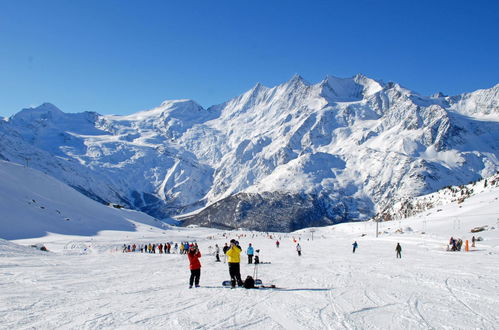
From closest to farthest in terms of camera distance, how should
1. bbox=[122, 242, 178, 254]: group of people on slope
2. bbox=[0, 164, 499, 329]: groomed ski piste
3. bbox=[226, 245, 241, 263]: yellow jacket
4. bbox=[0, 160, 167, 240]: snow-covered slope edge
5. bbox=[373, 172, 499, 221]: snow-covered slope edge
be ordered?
bbox=[0, 164, 499, 329]: groomed ski piste
bbox=[226, 245, 241, 263]: yellow jacket
bbox=[122, 242, 178, 254]: group of people on slope
bbox=[0, 160, 167, 240]: snow-covered slope edge
bbox=[373, 172, 499, 221]: snow-covered slope edge

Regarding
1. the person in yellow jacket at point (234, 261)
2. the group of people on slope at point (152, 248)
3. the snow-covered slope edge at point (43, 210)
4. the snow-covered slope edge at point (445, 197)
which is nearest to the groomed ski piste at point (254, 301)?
the person in yellow jacket at point (234, 261)

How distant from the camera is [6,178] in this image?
94.5m

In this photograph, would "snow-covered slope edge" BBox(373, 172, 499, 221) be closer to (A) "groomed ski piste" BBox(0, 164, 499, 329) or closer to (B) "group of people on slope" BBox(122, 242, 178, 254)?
(B) "group of people on slope" BBox(122, 242, 178, 254)

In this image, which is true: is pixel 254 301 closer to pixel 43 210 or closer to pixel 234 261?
pixel 234 261

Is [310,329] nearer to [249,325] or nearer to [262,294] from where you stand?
[249,325]

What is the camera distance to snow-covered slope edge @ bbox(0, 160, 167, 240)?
76.1 meters

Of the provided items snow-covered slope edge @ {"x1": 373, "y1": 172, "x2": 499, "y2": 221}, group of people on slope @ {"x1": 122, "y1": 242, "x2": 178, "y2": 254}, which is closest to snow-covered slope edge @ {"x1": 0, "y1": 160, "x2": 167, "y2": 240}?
group of people on slope @ {"x1": 122, "y1": 242, "x2": 178, "y2": 254}

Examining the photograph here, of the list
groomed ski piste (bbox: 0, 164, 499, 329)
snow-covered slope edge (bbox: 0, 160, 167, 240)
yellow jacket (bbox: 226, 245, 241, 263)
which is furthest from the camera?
snow-covered slope edge (bbox: 0, 160, 167, 240)

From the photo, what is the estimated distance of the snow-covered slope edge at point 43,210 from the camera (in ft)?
250

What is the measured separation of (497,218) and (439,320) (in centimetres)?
7477

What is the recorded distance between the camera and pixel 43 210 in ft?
288

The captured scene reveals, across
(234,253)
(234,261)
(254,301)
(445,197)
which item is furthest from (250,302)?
(445,197)

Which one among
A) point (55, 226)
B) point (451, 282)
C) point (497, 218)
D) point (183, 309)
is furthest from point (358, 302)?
point (55, 226)

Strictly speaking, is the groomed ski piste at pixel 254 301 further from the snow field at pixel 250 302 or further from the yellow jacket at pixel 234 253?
the yellow jacket at pixel 234 253
